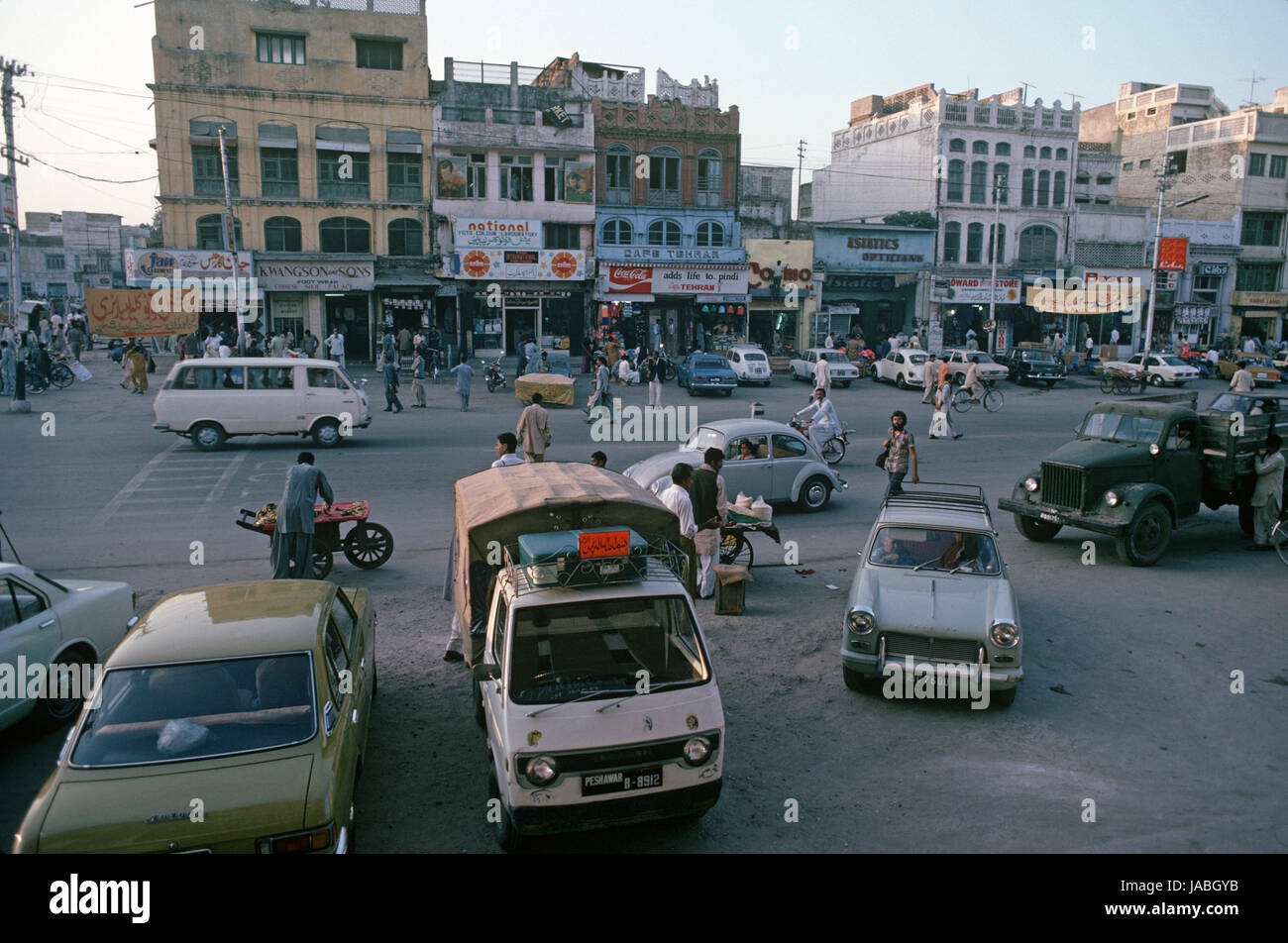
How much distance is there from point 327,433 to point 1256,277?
196ft

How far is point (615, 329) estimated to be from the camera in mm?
43219

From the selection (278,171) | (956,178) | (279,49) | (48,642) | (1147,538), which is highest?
(279,49)

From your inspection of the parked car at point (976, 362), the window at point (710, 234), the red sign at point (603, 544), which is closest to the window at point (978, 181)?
the window at point (710, 234)

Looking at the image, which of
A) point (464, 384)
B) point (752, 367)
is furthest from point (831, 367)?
point (464, 384)

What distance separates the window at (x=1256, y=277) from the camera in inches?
2244

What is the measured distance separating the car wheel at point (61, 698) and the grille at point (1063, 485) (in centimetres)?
1193

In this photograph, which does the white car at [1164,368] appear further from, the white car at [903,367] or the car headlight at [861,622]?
the car headlight at [861,622]

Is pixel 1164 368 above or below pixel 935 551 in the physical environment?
above

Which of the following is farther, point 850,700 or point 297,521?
point 297,521

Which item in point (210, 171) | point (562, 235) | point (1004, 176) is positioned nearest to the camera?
point (210, 171)

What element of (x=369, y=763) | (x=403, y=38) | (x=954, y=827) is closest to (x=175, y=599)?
(x=369, y=763)

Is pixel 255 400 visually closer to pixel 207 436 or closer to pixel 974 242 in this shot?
pixel 207 436

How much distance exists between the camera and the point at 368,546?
478 inches
